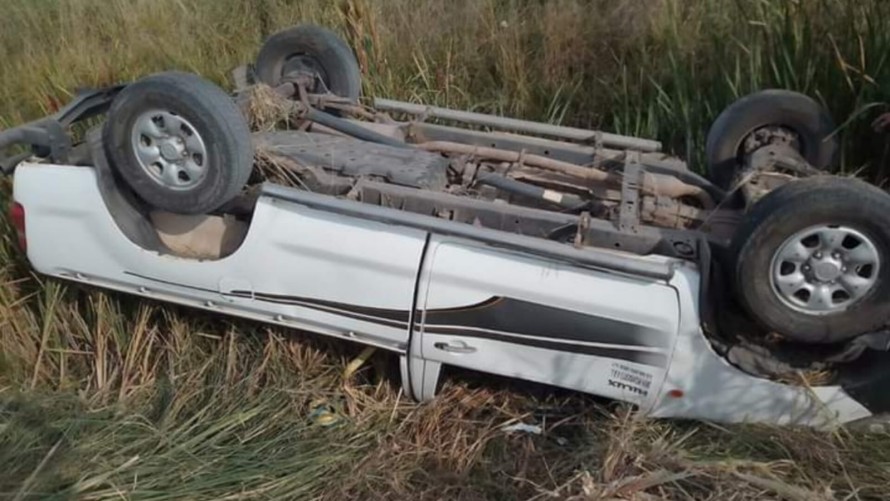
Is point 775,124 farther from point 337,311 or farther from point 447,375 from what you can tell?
point 337,311

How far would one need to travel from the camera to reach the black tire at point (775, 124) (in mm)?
4016

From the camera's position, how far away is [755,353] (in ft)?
10.3

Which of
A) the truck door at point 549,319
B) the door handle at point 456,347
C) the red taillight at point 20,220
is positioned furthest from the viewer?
the red taillight at point 20,220

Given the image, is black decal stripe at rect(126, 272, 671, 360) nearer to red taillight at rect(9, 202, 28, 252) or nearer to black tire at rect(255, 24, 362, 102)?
red taillight at rect(9, 202, 28, 252)

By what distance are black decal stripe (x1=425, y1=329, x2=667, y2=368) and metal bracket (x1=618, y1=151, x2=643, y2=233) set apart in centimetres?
45

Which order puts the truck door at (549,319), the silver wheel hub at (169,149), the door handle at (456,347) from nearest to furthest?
the truck door at (549,319) → the door handle at (456,347) → the silver wheel hub at (169,149)

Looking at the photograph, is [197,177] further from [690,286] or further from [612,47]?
[612,47]

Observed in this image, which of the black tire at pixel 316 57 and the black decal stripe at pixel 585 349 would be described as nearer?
the black decal stripe at pixel 585 349

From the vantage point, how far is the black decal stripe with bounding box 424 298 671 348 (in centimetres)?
308

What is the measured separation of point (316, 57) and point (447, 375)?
2083mm

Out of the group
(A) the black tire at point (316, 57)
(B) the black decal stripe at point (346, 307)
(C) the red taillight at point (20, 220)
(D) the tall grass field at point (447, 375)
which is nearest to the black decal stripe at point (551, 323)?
(B) the black decal stripe at point (346, 307)

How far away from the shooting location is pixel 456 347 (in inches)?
128

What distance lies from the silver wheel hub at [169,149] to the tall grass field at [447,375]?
0.74 metres

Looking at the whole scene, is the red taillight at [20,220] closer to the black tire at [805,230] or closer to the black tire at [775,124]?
the black tire at [805,230]
